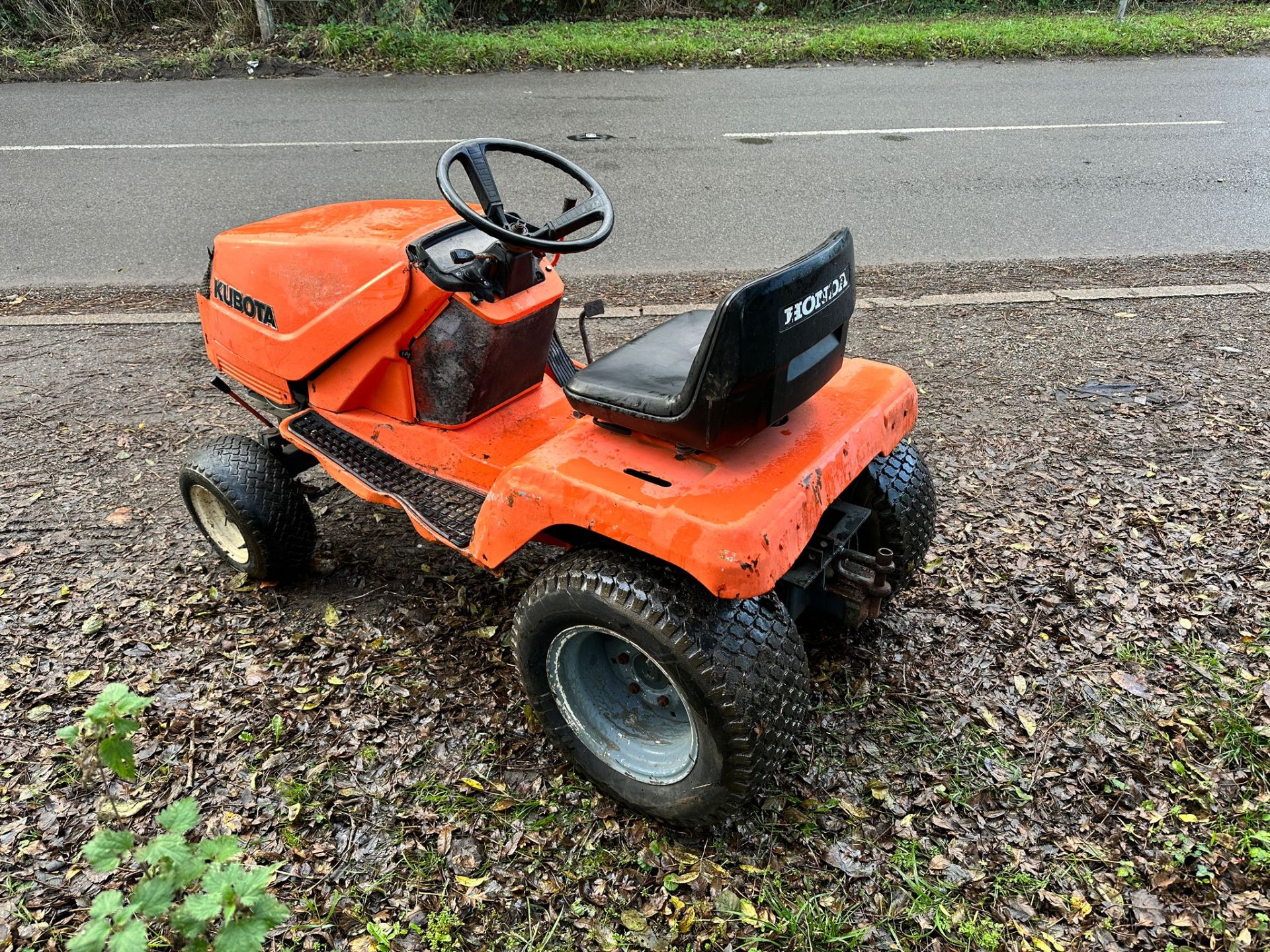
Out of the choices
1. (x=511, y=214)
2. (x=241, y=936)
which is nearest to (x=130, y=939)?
(x=241, y=936)

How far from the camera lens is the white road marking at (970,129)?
8336 mm

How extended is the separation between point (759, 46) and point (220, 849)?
11626 mm

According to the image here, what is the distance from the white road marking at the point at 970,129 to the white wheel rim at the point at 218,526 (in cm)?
658

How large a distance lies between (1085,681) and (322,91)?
33.5 ft

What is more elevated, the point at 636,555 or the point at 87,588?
the point at 636,555

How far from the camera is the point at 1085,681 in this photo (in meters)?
2.71

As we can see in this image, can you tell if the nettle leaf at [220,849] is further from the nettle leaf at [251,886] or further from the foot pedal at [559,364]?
the foot pedal at [559,364]

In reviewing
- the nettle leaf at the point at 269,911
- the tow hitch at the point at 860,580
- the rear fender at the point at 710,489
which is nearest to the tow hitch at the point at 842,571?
the tow hitch at the point at 860,580

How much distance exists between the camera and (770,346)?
6.45ft

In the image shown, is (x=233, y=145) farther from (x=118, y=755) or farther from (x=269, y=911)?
(x=269, y=911)

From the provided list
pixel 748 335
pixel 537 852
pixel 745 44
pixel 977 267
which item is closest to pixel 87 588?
pixel 537 852

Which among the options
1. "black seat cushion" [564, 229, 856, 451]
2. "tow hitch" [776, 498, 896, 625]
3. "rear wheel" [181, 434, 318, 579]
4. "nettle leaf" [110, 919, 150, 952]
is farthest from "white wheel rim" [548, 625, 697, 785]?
"rear wheel" [181, 434, 318, 579]

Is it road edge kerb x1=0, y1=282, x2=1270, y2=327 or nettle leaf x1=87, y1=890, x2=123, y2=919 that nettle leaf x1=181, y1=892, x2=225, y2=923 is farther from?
road edge kerb x1=0, y1=282, x2=1270, y2=327

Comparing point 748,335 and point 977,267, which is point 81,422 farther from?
point 977,267
